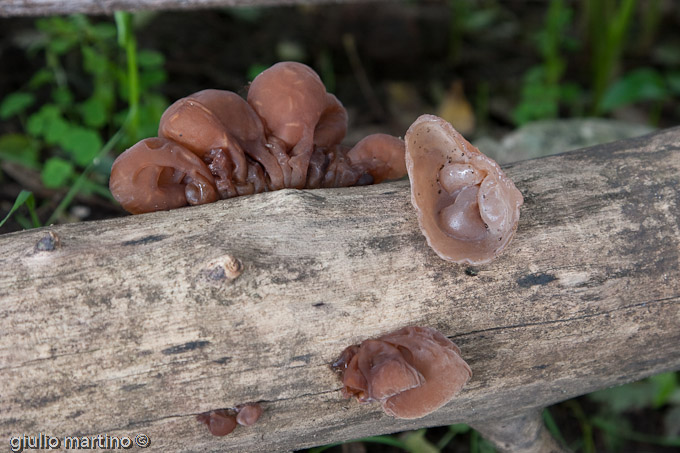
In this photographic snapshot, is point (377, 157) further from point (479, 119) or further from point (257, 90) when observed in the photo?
point (479, 119)

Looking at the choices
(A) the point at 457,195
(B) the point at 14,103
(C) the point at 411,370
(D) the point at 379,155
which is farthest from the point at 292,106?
(B) the point at 14,103

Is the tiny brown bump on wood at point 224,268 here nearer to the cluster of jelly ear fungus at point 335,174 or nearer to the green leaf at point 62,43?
the cluster of jelly ear fungus at point 335,174

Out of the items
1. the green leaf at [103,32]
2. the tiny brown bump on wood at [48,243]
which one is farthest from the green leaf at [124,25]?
the tiny brown bump on wood at [48,243]

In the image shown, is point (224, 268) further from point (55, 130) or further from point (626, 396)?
point (626, 396)

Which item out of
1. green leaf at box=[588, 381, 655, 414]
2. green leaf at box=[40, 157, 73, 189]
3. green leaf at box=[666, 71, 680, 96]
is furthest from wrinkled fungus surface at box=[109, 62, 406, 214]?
green leaf at box=[666, 71, 680, 96]

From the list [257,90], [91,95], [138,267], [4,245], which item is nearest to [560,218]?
[257,90]
